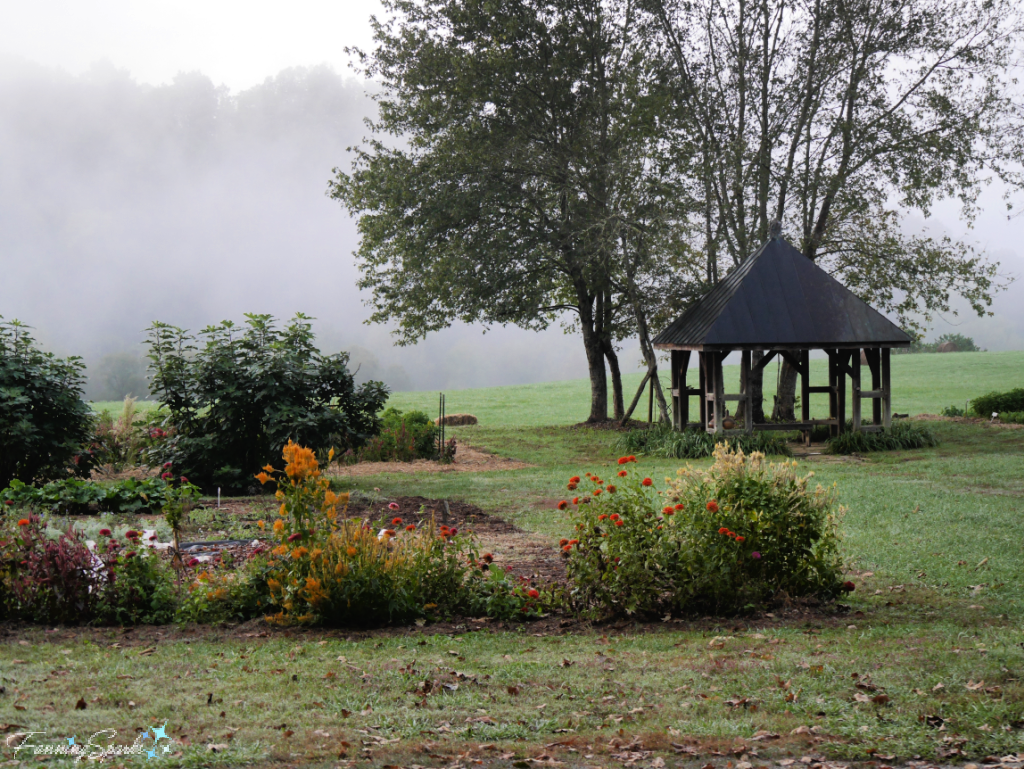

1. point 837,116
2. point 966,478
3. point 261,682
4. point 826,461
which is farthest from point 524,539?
point 837,116

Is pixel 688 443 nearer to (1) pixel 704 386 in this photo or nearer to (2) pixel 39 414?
(1) pixel 704 386

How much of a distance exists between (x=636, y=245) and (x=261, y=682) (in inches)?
653

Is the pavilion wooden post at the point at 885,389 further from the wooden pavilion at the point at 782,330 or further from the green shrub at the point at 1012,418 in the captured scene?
the green shrub at the point at 1012,418

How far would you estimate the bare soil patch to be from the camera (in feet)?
46.7

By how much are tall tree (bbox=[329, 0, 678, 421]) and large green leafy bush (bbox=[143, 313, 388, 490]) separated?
28.3ft

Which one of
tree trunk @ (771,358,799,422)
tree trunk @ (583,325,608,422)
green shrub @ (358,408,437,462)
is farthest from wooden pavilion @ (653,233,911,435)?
tree trunk @ (583,325,608,422)

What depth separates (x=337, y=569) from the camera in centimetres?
535

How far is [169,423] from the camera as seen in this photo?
11.8 metres

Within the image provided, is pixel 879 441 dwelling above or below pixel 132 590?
above

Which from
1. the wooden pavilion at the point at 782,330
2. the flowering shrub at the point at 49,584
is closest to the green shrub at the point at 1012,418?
the wooden pavilion at the point at 782,330

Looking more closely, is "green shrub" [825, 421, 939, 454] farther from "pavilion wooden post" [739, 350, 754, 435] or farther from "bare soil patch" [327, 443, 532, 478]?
"bare soil patch" [327, 443, 532, 478]

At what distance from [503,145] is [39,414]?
13178 mm

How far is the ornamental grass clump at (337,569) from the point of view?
538 cm

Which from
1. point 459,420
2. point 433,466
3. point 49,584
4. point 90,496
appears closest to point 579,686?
point 49,584
